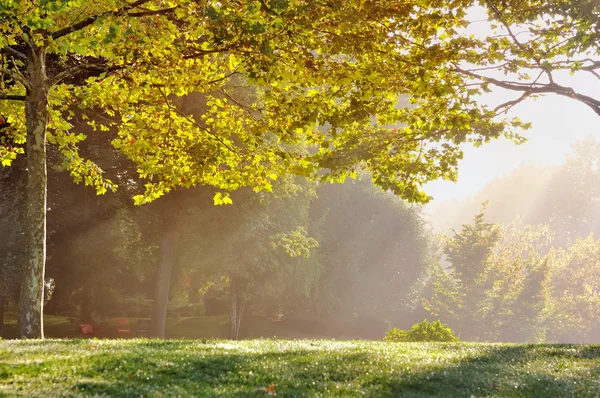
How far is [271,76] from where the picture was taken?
409 inches

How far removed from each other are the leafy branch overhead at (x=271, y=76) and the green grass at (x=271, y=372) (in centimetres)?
480

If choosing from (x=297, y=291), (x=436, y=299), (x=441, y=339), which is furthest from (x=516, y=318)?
(x=441, y=339)

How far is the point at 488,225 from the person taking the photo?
1908 inches

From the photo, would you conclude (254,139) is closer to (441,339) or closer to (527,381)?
(527,381)

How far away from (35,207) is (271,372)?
7.55m

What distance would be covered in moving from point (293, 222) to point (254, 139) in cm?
2029

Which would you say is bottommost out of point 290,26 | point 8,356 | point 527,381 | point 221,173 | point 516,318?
point 516,318

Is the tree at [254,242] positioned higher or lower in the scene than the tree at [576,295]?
higher

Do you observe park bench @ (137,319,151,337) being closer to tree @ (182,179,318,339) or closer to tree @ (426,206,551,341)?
tree @ (182,179,318,339)

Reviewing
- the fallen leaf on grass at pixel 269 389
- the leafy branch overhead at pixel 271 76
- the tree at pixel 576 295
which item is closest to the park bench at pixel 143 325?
the leafy branch overhead at pixel 271 76

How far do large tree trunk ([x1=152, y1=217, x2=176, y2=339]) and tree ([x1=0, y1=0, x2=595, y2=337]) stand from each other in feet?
41.2

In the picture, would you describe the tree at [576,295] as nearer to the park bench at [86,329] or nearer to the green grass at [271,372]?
the park bench at [86,329]

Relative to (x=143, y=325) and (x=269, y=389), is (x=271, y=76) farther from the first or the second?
(x=143, y=325)

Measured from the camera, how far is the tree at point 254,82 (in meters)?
9.73
